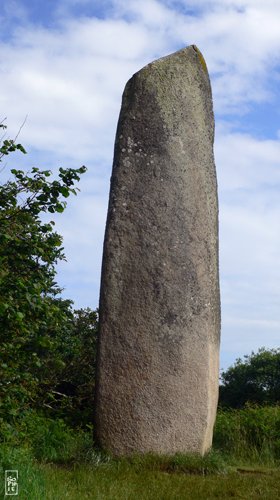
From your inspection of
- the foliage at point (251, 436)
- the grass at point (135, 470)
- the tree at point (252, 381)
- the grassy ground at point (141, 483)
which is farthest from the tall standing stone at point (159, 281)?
the tree at point (252, 381)

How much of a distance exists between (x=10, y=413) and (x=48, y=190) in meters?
2.44

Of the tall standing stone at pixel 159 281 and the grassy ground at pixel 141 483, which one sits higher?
the tall standing stone at pixel 159 281

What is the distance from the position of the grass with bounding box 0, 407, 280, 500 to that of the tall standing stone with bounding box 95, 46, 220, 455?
0.35m

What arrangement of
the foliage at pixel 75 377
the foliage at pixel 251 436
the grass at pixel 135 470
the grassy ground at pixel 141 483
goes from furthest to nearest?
the foliage at pixel 75 377, the foliage at pixel 251 436, the grassy ground at pixel 141 483, the grass at pixel 135 470

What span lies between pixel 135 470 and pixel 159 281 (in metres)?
2.35

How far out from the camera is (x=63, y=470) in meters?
9.61

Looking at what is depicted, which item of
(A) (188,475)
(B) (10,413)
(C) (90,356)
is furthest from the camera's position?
(C) (90,356)

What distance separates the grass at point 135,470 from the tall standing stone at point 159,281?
0.35 m

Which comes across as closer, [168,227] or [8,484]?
[8,484]

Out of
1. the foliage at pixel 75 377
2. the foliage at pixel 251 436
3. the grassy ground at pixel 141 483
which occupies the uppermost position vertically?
the foliage at pixel 75 377

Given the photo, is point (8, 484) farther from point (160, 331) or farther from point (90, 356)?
point (90, 356)

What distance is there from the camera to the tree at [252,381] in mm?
19641

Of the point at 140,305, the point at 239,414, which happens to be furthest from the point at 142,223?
the point at 239,414

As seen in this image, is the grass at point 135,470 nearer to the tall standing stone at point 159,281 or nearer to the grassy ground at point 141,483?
the grassy ground at point 141,483
